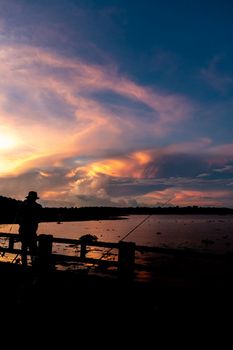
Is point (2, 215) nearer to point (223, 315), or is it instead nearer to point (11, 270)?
point (11, 270)

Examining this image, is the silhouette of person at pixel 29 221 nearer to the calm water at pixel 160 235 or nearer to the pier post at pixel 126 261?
the calm water at pixel 160 235

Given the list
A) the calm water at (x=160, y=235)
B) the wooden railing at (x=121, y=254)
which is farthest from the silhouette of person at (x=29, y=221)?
the calm water at (x=160, y=235)

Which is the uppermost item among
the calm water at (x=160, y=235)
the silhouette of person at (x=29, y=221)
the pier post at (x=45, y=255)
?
the silhouette of person at (x=29, y=221)

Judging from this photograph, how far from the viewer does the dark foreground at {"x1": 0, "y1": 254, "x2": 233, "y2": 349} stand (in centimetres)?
670

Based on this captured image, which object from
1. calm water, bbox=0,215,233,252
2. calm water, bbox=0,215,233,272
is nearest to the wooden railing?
calm water, bbox=0,215,233,272

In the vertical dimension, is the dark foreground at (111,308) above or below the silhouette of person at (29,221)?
below

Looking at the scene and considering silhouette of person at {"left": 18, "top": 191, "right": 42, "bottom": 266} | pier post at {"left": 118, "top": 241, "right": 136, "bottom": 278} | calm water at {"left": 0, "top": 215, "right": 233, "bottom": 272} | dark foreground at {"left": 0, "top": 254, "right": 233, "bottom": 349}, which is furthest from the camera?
calm water at {"left": 0, "top": 215, "right": 233, "bottom": 272}

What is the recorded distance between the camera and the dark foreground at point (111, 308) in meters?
6.70

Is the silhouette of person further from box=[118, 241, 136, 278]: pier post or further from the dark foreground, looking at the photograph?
box=[118, 241, 136, 278]: pier post

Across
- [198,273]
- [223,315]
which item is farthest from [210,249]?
[223,315]

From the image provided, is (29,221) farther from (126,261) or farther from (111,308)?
(111,308)

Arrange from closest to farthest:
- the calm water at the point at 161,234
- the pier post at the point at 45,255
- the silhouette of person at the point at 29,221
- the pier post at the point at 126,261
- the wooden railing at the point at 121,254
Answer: the wooden railing at the point at 121,254 → the pier post at the point at 126,261 → the pier post at the point at 45,255 → the silhouette of person at the point at 29,221 → the calm water at the point at 161,234

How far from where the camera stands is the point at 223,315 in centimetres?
761

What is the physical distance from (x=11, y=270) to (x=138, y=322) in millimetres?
6759
